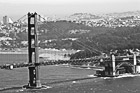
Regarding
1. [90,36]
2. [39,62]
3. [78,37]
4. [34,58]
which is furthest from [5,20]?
[34,58]

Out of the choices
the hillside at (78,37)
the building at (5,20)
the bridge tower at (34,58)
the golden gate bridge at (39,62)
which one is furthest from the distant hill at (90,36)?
the bridge tower at (34,58)

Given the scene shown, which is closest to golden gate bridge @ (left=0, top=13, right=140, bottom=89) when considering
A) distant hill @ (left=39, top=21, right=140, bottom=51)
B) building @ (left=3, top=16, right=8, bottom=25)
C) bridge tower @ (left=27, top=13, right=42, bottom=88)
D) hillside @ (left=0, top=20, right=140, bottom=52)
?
bridge tower @ (left=27, top=13, right=42, bottom=88)

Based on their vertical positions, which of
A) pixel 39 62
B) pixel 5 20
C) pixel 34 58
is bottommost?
pixel 39 62

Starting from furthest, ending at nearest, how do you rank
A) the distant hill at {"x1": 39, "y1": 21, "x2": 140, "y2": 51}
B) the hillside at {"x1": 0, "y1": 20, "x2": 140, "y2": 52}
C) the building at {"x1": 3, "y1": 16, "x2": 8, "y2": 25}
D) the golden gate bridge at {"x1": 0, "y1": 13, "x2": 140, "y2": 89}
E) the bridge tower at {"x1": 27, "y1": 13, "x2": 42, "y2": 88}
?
the building at {"x1": 3, "y1": 16, "x2": 8, "y2": 25}
the hillside at {"x1": 0, "y1": 20, "x2": 140, "y2": 52}
the distant hill at {"x1": 39, "y1": 21, "x2": 140, "y2": 51}
the golden gate bridge at {"x1": 0, "y1": 13, "x2": 140, "y2": 89}
the bridge tower at {"x1": 27, "y1": 13, "x2": 42, "y2": 88}

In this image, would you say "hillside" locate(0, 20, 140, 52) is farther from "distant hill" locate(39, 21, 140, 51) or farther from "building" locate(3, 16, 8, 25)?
"building" locate(3, 16, 8, 25)

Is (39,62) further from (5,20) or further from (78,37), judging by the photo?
(5,20)

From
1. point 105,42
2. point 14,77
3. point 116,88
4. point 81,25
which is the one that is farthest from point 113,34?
point 116,88

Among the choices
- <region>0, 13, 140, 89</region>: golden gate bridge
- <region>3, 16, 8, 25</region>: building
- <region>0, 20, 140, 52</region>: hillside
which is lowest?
<region>0, 13, 140, 89</region>: golden gate bridge

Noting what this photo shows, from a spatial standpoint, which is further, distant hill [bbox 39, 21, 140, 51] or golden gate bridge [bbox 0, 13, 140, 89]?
distant hill [bbox 39, 21, 140, 51]

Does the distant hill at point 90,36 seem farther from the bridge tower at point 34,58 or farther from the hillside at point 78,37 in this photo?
the bridge tower at point 34,58

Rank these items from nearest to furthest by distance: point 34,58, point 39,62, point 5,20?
point 34,58
point 39,62
point 5,20
